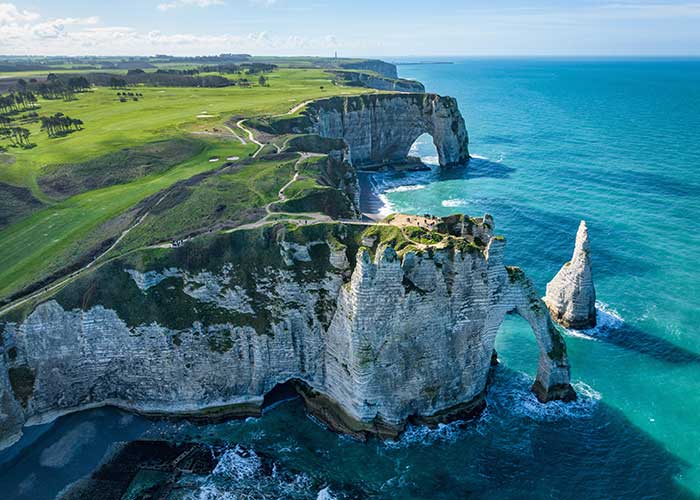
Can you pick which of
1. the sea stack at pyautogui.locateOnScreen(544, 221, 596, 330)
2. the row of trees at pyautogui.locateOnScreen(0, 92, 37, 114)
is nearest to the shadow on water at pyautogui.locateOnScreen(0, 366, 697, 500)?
the sea stack at pyautogui.locateOnScreen(544, 221, 596, 330)

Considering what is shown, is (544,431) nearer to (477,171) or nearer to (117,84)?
(477,171)

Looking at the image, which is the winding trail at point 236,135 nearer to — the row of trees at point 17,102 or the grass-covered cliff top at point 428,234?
the grass-covered cliff top at point 428,234

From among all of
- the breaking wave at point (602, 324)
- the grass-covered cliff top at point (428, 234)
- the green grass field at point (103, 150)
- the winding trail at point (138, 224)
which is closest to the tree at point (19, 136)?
the green grass field at point (103, 150)

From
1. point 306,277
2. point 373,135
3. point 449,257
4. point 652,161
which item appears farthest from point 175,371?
point 652,161

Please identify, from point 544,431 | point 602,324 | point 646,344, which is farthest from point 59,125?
point 646,344

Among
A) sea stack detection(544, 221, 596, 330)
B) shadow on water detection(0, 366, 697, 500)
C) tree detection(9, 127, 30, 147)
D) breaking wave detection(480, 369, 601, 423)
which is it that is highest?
tree detection(9, 127, 30, 147)

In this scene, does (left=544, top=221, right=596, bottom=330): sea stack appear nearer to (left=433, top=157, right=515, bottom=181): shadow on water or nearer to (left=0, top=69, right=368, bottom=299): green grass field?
(left=0, top=69, right=368, bottom=299): green grass field

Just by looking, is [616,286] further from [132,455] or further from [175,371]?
[132,455]

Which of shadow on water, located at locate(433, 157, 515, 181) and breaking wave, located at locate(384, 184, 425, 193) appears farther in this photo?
shadow on water, located at locate(433, 157, 515, 181)
